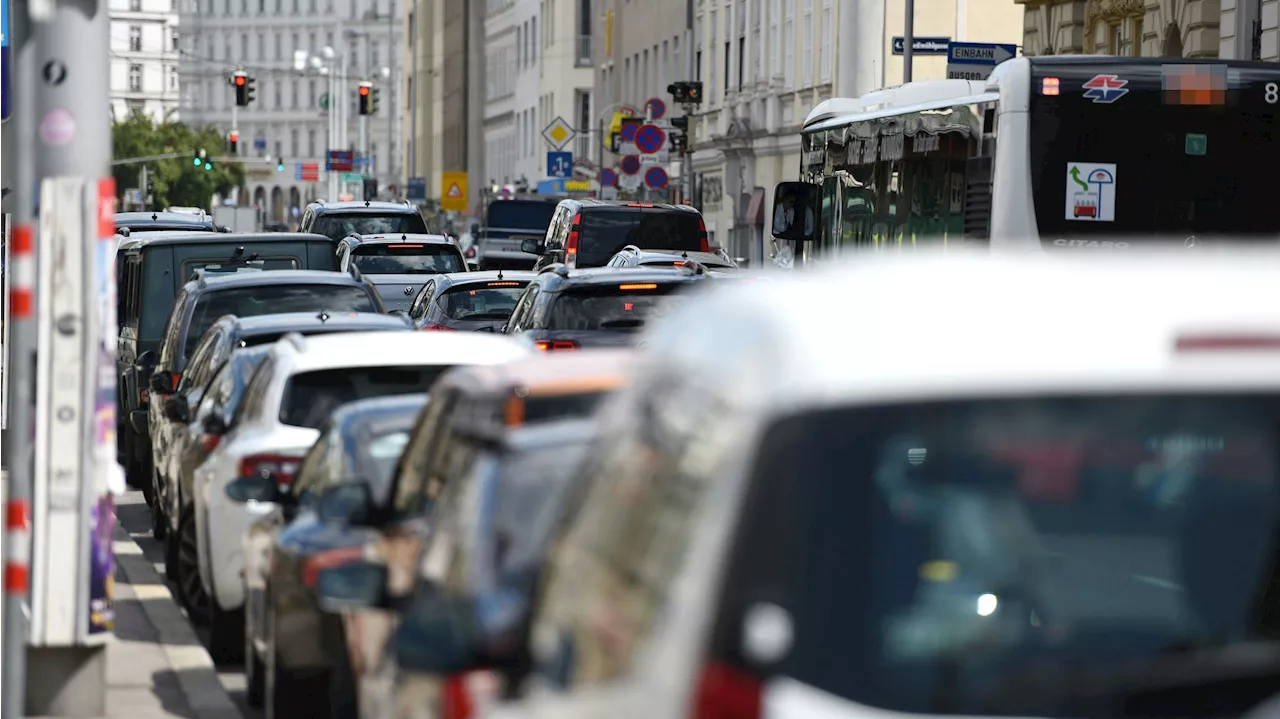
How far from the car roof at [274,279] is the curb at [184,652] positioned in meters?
3.47

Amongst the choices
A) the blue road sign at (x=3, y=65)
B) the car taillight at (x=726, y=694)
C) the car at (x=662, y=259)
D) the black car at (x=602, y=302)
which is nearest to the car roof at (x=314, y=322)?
the black car at (x=602, y=302)

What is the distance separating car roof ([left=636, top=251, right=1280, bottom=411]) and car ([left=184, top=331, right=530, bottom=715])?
679 centimetres

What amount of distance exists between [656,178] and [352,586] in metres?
39.2

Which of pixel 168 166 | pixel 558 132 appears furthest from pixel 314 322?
pixel 168 166

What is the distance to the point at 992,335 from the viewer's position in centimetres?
335

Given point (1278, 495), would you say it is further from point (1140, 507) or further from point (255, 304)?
point (255, 304)

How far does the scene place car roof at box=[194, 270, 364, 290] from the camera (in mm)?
16969

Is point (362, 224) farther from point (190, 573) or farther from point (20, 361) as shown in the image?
point (20, 361)

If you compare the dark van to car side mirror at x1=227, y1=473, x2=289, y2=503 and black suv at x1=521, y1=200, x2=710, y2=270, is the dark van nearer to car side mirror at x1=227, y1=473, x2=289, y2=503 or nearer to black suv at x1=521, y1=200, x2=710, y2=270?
car side mirror at x1=227, y1=473, x2=289, y2=503

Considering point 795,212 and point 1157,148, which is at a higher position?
point 1157,148

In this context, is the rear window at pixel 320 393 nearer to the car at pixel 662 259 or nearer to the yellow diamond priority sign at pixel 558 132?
the car at pixel 662 259

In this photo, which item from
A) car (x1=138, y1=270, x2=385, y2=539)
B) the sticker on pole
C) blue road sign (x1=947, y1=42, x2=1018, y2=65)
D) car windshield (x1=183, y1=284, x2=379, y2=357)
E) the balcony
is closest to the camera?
the sticker on pole

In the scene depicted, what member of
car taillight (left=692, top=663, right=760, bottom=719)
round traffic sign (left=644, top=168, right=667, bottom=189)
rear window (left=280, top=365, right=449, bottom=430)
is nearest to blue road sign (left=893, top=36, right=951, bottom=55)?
round traffic sign (left=644, top=168, right=667, bottom=189)

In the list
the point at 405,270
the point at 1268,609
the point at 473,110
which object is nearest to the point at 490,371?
the point at 1268,609
